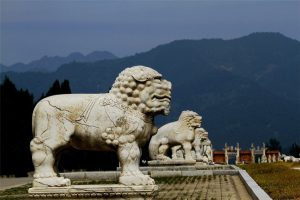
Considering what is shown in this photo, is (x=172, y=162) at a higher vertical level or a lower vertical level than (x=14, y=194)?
higher

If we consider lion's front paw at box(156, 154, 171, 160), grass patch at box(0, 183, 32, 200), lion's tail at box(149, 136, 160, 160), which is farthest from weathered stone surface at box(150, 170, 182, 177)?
grass patch at box(0, 183, 32, 200)

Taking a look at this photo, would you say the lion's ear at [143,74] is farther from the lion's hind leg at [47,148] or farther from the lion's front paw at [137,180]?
the lion's front paw at [137,180]

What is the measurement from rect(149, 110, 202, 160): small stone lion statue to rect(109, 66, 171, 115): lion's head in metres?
15.0

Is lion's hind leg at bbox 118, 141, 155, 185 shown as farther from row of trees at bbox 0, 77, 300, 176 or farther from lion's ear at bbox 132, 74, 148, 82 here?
row of trees at bbox 0, 77, 300, 176

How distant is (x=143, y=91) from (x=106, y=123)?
765 mm

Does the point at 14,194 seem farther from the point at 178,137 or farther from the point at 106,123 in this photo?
the point at 178,137

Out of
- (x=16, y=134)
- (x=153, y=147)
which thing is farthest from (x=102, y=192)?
(x=16, y=134)

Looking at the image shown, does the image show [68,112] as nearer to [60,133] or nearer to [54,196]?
[60,133]

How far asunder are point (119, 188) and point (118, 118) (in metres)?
1.03

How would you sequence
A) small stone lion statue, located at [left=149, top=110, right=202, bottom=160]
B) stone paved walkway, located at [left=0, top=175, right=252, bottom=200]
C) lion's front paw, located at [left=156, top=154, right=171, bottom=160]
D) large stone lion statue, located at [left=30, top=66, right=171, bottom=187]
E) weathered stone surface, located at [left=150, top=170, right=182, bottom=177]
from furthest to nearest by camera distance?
lion's front paw, located at [left=156, top=154, right=171, bottom=160]
small stone lion statue, located at [left=149, top=110, right=202, bottom=160]
weathered stone surface, located at [left=150, top=170, right=182, bottom=177]
stone paved walkway, located at [left=0, top=175, right=252, bottom=200]
large stone lion statue, located at [left=30, top=66, right=171, bottom=187]

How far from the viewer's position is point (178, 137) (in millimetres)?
25969

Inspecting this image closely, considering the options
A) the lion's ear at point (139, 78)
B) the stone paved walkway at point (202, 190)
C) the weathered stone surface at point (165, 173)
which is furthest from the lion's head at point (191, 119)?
the lion's ear at point (139, 78)

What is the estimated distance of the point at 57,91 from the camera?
34.7m

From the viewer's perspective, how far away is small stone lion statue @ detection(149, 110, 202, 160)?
2600cm
